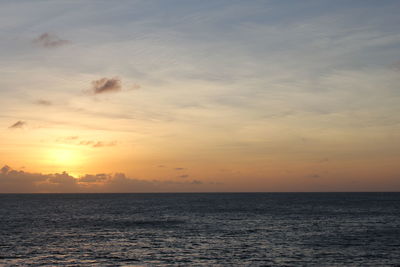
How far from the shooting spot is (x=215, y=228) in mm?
92062

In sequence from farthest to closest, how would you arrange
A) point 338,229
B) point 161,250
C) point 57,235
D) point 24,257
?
point 338,229 < point 57,235 < point 161,250 < point 24,257

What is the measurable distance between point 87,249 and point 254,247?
25.3 m

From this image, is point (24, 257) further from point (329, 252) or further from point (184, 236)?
point (329, 252)

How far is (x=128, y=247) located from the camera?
6512cm

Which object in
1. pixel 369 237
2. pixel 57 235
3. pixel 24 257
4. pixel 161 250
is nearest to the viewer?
pixel 24 257

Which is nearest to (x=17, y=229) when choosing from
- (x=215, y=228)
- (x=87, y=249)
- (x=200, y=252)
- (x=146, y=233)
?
(x=146, y=233)

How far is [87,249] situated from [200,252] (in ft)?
56.6

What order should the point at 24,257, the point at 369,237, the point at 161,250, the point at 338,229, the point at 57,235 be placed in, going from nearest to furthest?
the point at 24,257, the point at 161,250, the point at 369,237, the point at 57,235, the point at 338,229

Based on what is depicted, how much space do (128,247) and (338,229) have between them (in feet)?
153

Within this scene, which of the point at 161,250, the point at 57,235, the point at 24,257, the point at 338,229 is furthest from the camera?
the point at 338,229

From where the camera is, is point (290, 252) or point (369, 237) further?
point (369, 237)

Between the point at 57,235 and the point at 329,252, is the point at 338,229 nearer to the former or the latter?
the point at 329,252

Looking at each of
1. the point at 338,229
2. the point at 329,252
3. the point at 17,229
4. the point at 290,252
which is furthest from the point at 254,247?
the point at 17,229

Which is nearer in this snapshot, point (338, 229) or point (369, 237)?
point (369, 237)
